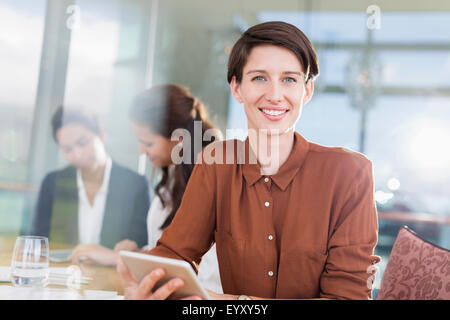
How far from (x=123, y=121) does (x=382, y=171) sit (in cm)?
215

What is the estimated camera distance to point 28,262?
1.08 m

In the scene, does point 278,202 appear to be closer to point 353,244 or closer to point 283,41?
point 353,244

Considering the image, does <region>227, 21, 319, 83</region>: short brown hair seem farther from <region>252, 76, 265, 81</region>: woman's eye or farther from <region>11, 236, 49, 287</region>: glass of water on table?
<region>11, 236, 49, 287</region>: glass of water on table

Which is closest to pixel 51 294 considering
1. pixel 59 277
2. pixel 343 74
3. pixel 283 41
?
pixel 59 277

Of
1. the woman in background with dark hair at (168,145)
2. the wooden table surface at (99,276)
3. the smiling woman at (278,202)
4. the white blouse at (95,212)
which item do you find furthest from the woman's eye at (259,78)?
the white blouse at (95,212)

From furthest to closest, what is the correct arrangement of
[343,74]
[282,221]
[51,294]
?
[343,74]
[282,221]
[51,294]

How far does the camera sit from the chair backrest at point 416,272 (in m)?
1.21

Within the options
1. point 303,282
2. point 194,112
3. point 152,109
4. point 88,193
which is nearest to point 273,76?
point 303,282

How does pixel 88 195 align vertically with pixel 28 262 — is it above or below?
above

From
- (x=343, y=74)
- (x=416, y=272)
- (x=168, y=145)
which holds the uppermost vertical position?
(x=343, y=74)

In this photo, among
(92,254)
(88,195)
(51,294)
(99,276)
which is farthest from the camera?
(88,195)

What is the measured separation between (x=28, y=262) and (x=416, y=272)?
3.43ft

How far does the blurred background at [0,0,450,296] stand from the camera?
3.60m

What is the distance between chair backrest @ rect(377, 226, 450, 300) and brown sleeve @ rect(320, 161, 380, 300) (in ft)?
0.71
